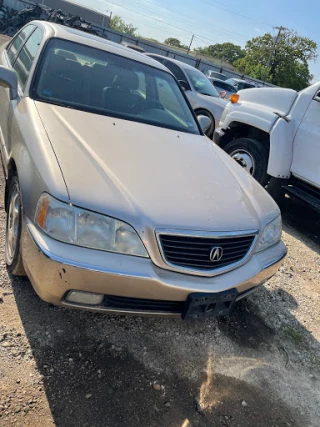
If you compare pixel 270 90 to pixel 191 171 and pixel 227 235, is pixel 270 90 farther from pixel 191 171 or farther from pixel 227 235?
pixel 227 235

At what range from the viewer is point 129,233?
2031mm

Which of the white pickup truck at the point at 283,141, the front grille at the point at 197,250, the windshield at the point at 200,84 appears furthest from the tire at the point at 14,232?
the windshield at the point at 200,84

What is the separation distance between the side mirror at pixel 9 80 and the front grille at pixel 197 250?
1.85 meters

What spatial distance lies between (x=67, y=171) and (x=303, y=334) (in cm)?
225

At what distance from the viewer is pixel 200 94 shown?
902 centimetres

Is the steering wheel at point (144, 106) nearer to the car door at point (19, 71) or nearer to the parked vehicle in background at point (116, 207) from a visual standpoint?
the parked vehicle in background at point (116, 207)

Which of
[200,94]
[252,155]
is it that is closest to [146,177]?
[252,155]

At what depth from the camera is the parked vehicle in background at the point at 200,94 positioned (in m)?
8.66

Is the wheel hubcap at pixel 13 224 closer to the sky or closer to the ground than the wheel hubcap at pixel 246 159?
closer to the ground

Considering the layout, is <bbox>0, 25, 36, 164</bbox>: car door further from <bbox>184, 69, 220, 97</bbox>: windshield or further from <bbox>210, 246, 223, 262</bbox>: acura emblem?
<bbox>184, 69, 220, 97</bbox>: windshield

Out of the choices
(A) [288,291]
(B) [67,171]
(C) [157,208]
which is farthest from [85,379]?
(A) [288,291]

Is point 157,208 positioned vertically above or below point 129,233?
above

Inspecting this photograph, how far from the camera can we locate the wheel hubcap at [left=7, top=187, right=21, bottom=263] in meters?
2.45

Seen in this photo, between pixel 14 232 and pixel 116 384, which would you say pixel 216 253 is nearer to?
pixel 116 384
